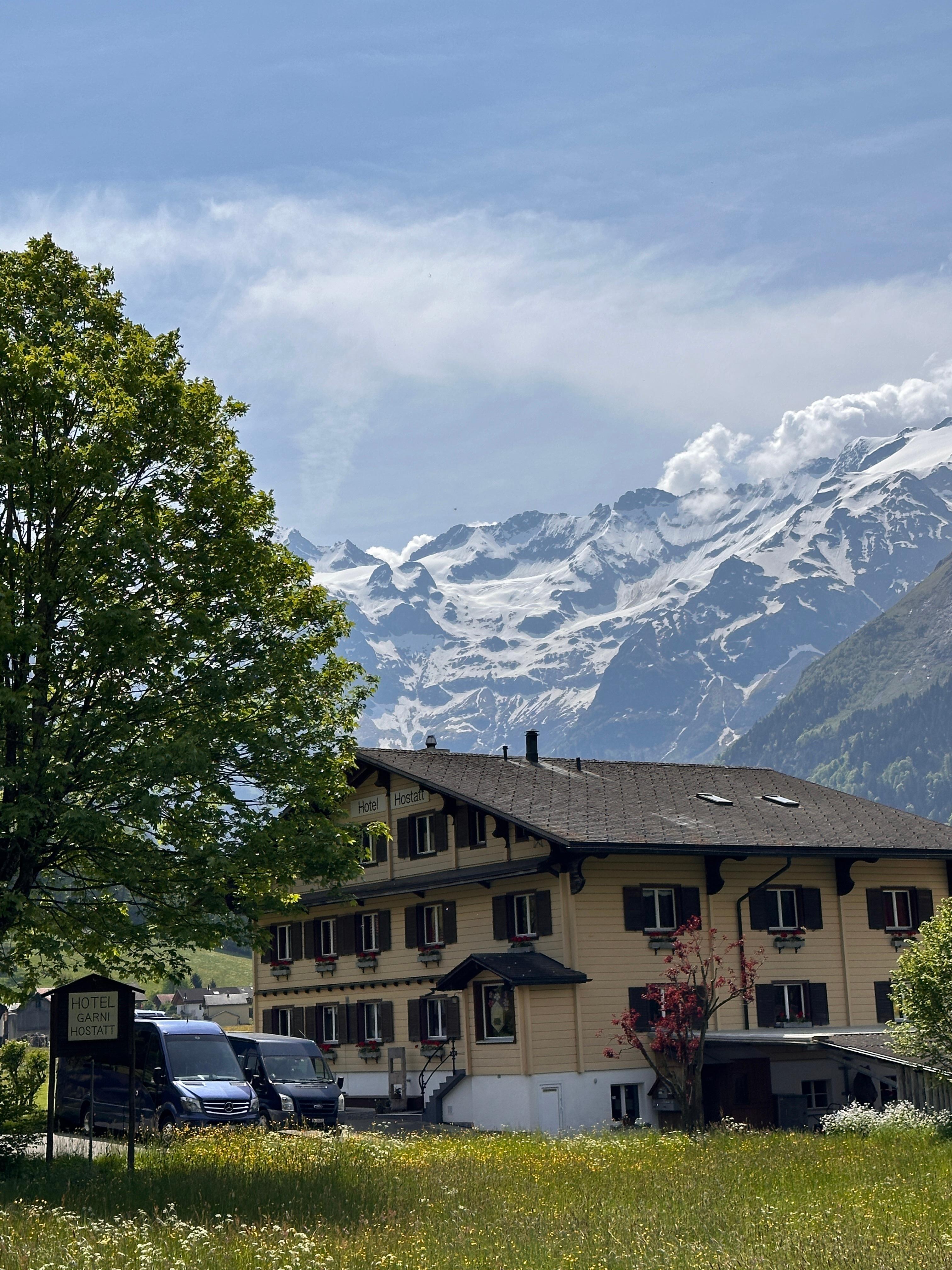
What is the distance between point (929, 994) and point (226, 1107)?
14246 mm

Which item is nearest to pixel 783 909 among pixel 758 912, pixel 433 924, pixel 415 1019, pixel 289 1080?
pixel 758 912

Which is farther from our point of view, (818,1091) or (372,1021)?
(372,1021)

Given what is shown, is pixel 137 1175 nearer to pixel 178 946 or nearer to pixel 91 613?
pixel 178 946

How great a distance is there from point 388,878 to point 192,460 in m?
25.0

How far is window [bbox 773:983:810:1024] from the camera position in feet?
133

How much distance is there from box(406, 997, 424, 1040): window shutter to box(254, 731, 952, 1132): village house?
75mm

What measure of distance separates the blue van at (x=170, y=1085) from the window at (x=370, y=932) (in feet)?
44.8

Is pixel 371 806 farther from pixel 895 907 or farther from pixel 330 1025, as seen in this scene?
pixel 895 907

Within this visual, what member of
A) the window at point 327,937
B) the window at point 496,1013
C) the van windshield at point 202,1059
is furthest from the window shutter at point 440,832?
the van windshield at point 202,1059

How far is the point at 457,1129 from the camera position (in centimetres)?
3584

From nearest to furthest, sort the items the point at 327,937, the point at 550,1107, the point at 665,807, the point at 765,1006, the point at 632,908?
the point at 550,1107 → the point at 632,908 → the point at 765,1006 → the point at 665,807 → the point at 327,937

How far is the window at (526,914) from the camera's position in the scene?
39375mm

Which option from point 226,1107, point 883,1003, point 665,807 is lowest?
point 226,1107

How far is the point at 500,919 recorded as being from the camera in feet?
132
